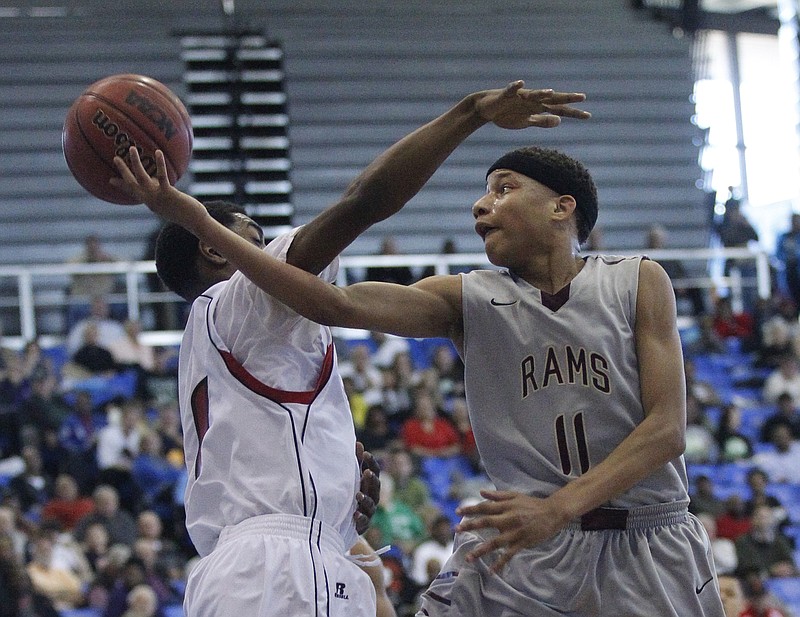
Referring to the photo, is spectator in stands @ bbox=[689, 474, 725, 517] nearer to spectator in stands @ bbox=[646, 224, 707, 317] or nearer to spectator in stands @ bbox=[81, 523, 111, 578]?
spectator in stands @ bbox=[646, 224, 707, 317]

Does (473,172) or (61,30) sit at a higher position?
(61,30)

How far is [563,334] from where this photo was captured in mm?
3766

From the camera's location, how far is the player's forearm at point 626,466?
3406mm

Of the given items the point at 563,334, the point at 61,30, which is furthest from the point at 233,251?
the point at 61,30

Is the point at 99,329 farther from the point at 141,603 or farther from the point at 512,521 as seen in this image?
the point at 512,521

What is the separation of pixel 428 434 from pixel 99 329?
12.8 ft

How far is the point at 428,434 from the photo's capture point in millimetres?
13297

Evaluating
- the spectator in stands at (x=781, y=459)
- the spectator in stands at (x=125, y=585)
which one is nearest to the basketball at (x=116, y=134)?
the spectator in stands at (x=125, y=585)

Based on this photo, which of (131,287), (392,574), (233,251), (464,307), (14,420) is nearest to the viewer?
(233,251)

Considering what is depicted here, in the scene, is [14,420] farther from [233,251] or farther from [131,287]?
[233,251]

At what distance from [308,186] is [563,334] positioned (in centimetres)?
1524

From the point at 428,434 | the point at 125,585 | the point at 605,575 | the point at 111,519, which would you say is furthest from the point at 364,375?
the point at 605,575

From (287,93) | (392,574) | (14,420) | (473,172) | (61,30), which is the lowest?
(392,574)

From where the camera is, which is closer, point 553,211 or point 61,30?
point 553,211
